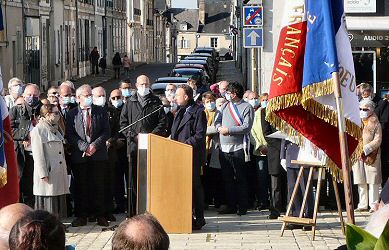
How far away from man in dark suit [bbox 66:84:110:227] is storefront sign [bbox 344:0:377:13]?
13.0m

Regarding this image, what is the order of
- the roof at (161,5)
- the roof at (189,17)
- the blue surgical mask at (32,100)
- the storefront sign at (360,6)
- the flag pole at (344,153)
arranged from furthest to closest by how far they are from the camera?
1. the roof at (189,17)
2. the roof at (161,5)
3. the storefront sign at (360,6)
4. the blue surgical mask at (32,100)
5. the flag pole at (344,153)

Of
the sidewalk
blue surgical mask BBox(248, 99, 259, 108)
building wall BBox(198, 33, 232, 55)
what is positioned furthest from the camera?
building wall BBox(198, 33, 232, 55)

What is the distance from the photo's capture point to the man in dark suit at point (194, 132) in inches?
577

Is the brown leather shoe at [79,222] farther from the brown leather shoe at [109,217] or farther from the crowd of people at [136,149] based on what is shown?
the brown leather shoe at [109,217]

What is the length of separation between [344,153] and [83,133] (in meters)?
7.46

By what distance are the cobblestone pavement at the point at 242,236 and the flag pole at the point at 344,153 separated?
4389 mm

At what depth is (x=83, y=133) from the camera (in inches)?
600

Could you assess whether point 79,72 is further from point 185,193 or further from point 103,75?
point 185,193

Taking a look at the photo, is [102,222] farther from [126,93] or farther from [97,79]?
[97,79]

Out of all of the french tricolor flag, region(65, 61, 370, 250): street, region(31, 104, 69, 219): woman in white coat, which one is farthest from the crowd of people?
the french tricolor flag

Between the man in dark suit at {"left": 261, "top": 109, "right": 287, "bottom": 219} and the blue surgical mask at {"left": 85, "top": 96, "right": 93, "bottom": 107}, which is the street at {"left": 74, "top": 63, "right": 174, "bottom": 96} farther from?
the blue surgical mask at {"left": 85, "top": 96, "right": 93, "bottom": 107}

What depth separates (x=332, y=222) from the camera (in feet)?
50.8

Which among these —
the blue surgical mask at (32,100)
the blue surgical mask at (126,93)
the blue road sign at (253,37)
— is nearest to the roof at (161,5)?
the blue road sign at (253,37)

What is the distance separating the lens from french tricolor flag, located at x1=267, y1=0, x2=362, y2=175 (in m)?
9.45
